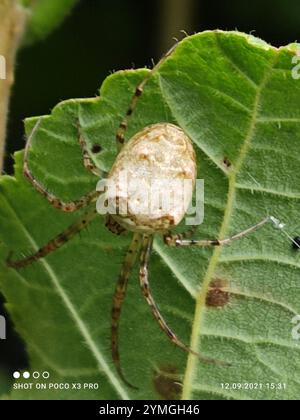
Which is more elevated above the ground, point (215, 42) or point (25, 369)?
point (215, 42)

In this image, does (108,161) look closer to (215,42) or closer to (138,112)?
(138,112)

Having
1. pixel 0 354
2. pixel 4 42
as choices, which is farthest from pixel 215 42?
pixel 0 354

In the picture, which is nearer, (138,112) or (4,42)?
(138,112)

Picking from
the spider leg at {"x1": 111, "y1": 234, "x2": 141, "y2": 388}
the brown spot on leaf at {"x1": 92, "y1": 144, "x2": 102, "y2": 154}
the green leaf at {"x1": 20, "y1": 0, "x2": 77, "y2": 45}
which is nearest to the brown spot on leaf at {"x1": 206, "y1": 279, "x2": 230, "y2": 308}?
the spider leg at {"x1": 111, "y1": 234, "x2": 141, "y2": 388}

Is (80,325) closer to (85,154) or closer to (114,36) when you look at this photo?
(85,154)

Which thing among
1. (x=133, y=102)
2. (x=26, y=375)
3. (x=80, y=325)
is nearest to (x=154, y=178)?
(x=133, y=102)
